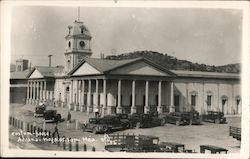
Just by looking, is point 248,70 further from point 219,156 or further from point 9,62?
point 9,62

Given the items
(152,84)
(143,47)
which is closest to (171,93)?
(152,84)

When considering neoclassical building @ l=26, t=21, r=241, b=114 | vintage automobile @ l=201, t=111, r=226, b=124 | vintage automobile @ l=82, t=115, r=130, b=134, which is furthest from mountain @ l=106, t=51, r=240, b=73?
vintage automobile @ l=82, t=115, r=130, b=134

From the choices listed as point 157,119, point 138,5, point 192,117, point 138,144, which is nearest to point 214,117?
point 192,117

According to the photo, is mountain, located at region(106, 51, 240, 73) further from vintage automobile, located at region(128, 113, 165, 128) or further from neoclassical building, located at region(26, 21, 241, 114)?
vintage automobile, located at region(128, 113, 165, 128)

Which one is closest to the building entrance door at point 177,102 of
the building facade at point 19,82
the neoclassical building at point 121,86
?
the neoclassical building at point 121,86

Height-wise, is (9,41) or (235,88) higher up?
(9,41)

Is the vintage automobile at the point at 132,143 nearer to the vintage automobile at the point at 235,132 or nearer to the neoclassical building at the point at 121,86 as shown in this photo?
the neoclassical building at the point at 121,86
